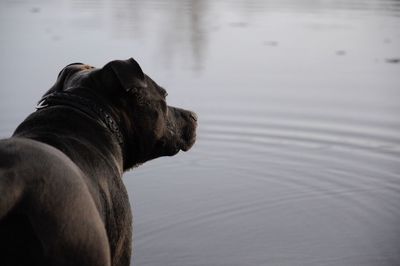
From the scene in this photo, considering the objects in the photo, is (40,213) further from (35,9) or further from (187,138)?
(35,9)

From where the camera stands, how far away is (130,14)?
766 inches

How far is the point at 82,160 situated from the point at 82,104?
1.50 feet

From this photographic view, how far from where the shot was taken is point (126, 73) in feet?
15.8

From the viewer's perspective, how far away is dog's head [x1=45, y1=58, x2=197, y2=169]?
4.83 metres

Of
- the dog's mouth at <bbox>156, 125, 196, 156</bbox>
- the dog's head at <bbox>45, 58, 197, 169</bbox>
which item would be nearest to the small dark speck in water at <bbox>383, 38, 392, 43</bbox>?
the dog's mouth at <bbox>156, 125, 196, 156</bbox>

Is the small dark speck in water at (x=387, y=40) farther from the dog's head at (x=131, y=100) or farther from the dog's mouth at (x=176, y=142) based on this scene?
the dog's head at (x=131, y=100)

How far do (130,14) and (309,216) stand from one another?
12532 millimetres

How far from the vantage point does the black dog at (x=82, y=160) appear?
371 cm

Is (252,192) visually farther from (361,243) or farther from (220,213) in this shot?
(361,243)

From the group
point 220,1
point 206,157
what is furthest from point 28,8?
point 206,157

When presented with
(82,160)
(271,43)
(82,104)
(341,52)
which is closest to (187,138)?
(82,104)

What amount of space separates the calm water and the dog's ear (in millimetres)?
2065

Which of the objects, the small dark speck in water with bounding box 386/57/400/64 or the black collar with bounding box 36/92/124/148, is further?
the small dark speck in water with bounding box 386/57/400/64

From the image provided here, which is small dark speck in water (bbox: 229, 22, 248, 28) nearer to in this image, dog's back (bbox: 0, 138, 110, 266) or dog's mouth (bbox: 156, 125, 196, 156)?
dog's mouth (bbox: 156, 125, 196, 156)
